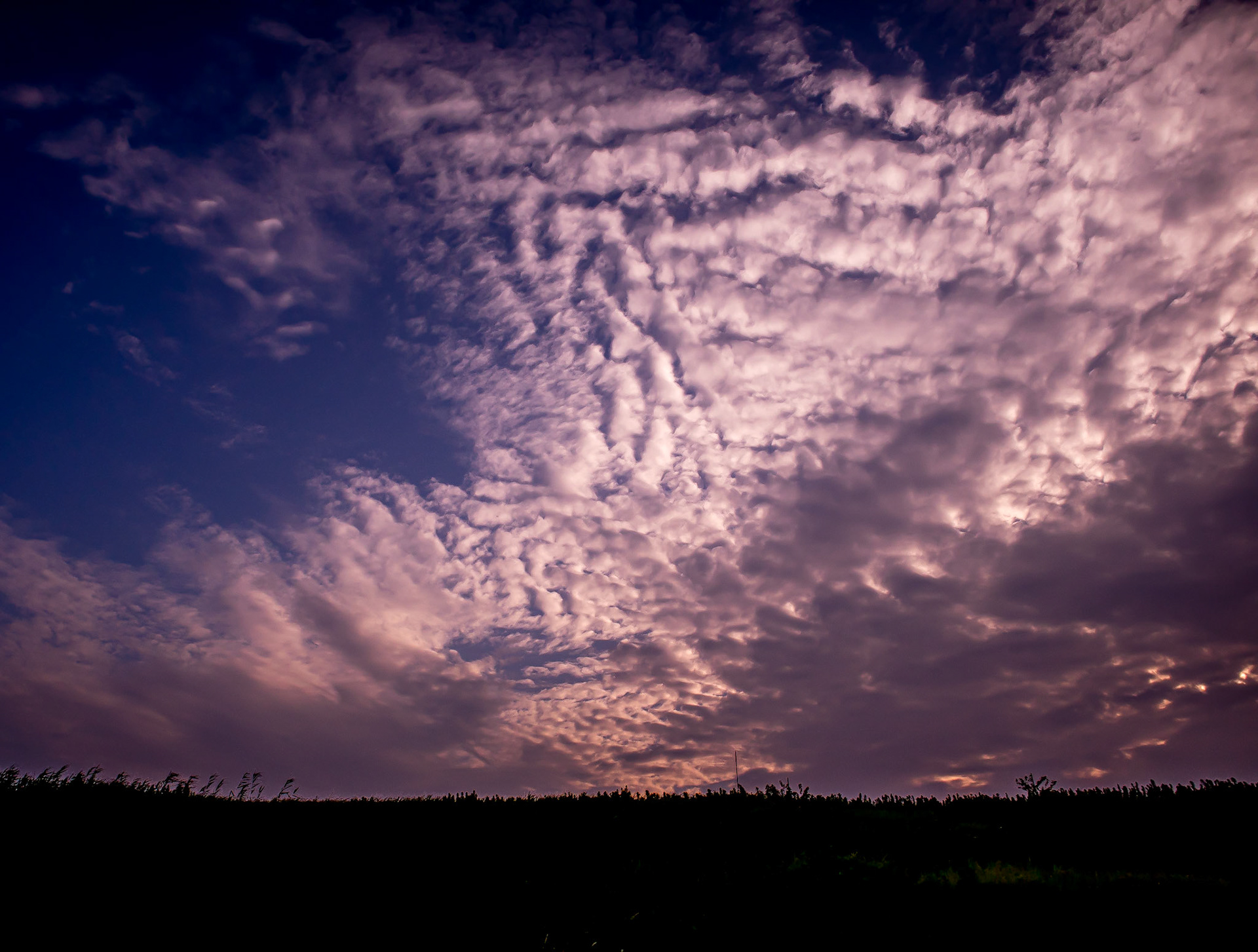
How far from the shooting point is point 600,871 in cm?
1180

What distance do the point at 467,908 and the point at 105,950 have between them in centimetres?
460

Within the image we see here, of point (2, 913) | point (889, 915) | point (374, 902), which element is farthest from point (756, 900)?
point (2, 913)

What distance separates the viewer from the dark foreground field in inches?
361

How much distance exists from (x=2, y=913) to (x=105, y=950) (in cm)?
159

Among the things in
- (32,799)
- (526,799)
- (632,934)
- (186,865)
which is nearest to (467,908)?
(632,934)

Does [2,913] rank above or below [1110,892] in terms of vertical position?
below

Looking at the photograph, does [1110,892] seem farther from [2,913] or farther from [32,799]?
[32,799]

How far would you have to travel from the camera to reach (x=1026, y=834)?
48.8 ft

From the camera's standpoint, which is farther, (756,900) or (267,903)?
(756,900)

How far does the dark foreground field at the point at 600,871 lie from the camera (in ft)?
30.1

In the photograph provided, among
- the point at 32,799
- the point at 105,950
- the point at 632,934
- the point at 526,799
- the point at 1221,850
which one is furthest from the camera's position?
the point at 526,799

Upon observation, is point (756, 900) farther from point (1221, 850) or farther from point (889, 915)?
point (1221, 850)

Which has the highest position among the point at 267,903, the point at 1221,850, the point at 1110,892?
the point at 1221,850

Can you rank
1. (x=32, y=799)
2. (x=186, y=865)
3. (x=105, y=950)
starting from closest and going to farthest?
1. (x=105, y=950)
2. (x=186, y=865)
3. (x=32, y=799)
